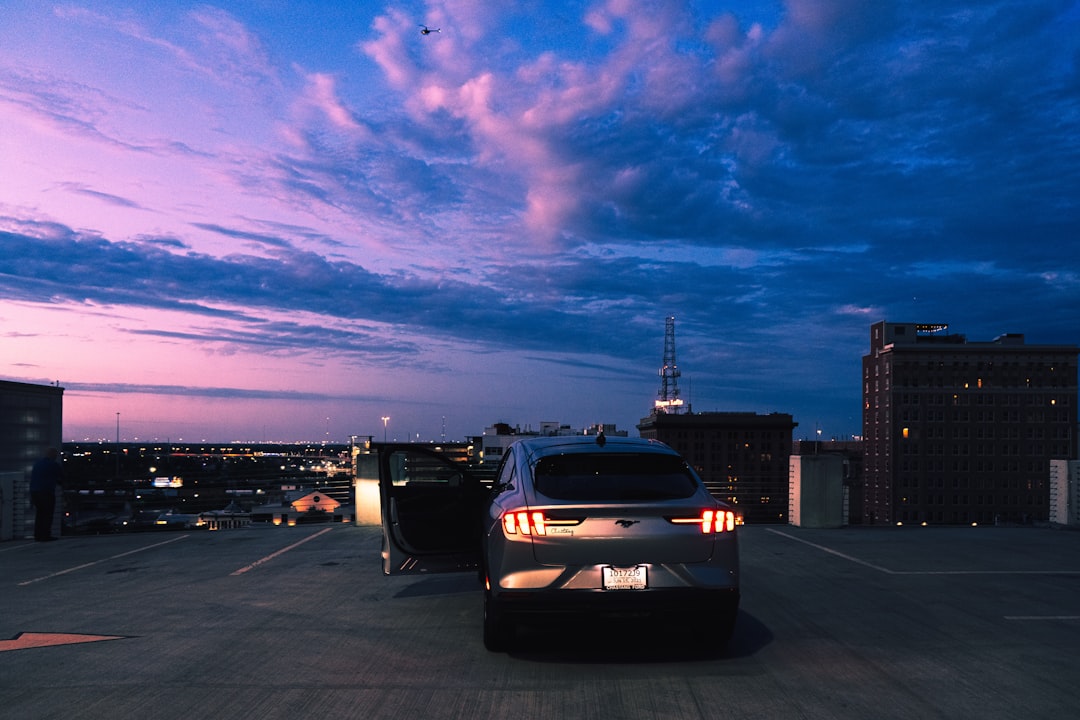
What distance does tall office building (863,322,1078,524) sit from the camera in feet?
611

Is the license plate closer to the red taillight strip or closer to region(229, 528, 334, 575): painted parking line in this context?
the red taillight strip

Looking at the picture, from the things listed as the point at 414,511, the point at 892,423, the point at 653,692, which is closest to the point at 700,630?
the point at 653,692

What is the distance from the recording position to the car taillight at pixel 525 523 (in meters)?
5.89

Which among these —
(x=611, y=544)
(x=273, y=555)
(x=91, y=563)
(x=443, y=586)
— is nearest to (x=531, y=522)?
(x=611, y=544)

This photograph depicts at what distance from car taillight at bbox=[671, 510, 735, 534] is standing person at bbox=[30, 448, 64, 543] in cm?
1202

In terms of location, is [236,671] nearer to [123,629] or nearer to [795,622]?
[123,629]

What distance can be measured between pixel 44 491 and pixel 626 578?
40.8 ft

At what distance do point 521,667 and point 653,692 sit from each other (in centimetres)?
107

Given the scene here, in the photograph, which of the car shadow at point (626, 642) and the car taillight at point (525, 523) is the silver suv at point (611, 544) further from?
the car shadow at point (626, 642)

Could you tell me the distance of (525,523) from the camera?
593cm

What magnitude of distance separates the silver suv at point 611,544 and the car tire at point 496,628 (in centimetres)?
1

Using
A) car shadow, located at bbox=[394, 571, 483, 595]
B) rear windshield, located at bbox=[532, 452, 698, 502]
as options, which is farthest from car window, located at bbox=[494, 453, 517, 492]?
car shadow, located at bbox=[394, 571, 483, 595]

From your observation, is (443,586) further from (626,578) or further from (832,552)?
(832,552)

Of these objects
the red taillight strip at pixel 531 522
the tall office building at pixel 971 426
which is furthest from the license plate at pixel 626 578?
the tall office building at pixel 971 426
